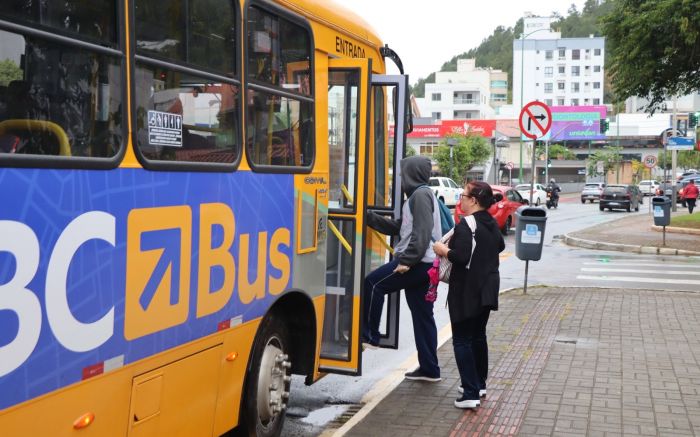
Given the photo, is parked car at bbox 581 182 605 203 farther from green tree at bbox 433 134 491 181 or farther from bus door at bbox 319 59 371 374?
bus door at bbox 319 59 371 374

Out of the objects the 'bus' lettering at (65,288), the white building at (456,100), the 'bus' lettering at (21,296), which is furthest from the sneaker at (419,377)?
the white building at (456,100)

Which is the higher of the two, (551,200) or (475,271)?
(475,271)

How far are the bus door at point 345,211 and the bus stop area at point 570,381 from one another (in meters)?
0.57

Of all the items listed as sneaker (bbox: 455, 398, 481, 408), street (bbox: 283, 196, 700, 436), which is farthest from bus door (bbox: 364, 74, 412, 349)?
sneaker (bbox: 455, 398, 481, 408)

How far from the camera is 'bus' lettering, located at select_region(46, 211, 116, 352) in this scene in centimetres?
309

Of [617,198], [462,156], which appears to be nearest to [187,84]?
[617,198]

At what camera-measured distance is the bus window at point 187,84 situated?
3.75 meters

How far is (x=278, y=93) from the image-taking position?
16.9 ft

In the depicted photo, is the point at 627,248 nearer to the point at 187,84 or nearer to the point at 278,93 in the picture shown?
the point at 278,93

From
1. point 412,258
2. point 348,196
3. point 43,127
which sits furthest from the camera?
point 412,258

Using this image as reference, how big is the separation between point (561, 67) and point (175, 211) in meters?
139

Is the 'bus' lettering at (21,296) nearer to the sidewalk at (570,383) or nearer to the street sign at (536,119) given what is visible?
the sidewalk at (570,383)

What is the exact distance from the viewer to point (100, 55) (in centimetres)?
343

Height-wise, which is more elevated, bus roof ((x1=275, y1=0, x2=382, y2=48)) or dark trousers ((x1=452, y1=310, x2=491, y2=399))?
bus roof ((x1=275, y1=0, x2=382, y2=48))
